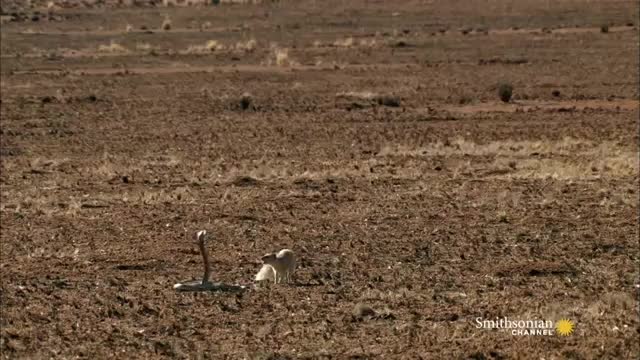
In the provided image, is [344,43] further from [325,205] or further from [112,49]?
[325,205]

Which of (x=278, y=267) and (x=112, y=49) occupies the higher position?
(x=278, y=267)

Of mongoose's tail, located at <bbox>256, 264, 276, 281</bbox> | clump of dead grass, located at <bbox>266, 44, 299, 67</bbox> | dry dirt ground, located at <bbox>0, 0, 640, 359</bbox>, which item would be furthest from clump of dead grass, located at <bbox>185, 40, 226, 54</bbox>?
mongoose's tail, located at <bbox>256, 264, 276, 281</bbox>

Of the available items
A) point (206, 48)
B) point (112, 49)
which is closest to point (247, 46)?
point (206, 48)

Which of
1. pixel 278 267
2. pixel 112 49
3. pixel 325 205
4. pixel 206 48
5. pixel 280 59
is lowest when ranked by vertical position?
pixel 206 48

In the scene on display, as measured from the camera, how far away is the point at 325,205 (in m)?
19.3

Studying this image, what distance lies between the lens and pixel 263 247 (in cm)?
1581

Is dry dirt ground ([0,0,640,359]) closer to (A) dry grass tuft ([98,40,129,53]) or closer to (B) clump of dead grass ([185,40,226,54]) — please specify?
(B) clump of dead grass ([185,40,226,54])

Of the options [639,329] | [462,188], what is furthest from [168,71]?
[639,329]

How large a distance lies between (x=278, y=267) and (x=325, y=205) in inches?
241

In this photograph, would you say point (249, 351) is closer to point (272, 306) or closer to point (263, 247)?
point (272, 306)

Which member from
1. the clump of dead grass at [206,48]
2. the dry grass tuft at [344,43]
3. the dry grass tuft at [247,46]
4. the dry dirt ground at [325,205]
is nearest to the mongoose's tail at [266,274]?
the dry dirt ground at [325,205]

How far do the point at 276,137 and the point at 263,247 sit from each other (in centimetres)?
1322

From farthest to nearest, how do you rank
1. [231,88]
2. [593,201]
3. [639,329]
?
[231,88] → [593,201] → [639,329]

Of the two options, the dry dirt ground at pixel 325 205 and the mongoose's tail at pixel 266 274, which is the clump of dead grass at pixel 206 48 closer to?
the dry dirt ground at pixel 325 205
